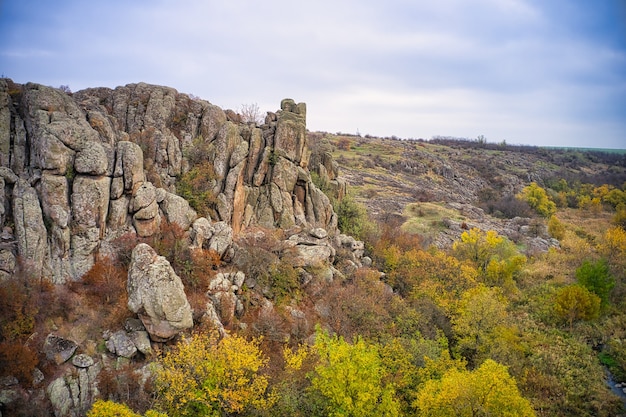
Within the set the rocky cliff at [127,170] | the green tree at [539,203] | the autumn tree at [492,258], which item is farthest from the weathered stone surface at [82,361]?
the green tree at [539,203]

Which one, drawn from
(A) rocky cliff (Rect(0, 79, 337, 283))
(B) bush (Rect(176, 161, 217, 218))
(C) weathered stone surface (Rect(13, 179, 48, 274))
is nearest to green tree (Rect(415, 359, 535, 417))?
(A) rocky cliff (Rect(0, 79, 337, 283))

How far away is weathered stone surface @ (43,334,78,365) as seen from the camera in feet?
75.5

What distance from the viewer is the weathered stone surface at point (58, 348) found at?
906 inches

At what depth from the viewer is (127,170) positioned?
33219 millimetres

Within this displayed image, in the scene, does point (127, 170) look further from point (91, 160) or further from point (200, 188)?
point (200, 188)

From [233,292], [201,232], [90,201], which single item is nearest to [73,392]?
[233,292]

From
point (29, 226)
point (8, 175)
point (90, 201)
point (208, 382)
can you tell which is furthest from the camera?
point (90, 201)

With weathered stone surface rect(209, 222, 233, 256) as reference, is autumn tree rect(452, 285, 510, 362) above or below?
below

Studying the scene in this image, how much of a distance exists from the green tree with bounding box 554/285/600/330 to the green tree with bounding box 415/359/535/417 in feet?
Answer: 96.8

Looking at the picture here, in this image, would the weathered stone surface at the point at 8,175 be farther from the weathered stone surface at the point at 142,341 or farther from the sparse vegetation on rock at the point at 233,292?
the weathered stone surface at the point at 142,341

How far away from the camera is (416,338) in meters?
36.9

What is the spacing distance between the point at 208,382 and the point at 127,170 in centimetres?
2064

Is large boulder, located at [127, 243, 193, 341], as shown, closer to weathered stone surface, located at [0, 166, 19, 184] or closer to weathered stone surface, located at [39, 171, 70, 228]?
weathered stone surface, located at [39, 171, 70, 228]

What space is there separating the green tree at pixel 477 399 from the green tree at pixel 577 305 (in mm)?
29515
